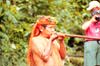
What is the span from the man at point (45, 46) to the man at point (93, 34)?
153cm

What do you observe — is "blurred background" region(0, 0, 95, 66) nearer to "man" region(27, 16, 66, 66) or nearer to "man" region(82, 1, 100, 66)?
"man" region(82, 1, 100, 66)

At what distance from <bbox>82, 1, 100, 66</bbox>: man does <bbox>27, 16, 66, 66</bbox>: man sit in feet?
5.03

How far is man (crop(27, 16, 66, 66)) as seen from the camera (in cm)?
462

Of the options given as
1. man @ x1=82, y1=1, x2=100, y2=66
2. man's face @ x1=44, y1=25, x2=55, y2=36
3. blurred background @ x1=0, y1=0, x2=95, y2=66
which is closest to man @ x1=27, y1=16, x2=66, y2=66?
man's face @ x1=44, y1=25, x2=55, y2=36

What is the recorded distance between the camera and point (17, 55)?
26.8ft

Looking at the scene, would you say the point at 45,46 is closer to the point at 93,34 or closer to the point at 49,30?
the point at 49,30

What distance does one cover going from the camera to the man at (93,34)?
20.6ft

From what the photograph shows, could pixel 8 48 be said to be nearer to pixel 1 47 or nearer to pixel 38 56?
pixel 1 47

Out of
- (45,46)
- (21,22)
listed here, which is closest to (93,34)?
(45,46)

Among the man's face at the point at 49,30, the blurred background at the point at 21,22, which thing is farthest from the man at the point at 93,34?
the man's face at the point at 49,30

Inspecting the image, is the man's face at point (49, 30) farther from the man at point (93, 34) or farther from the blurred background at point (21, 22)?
the blurred background at point (21, 22)

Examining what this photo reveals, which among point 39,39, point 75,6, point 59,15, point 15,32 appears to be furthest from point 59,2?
point 39,39

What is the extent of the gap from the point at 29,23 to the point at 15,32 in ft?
1.56

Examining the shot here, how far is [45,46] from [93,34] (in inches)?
70.5
